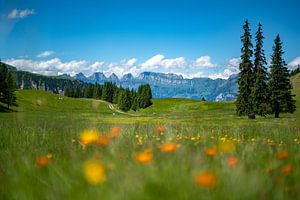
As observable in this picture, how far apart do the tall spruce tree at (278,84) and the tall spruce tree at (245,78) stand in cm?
856

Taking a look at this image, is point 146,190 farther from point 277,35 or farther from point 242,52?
point 277,35

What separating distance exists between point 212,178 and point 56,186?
1.36 metres

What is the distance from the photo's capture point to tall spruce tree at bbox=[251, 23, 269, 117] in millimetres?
53281

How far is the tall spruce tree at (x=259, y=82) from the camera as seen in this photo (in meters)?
53.3

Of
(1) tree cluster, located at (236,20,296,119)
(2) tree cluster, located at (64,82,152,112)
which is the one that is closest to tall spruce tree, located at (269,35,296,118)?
(1) tree cluster, located at (236,20,296,119)

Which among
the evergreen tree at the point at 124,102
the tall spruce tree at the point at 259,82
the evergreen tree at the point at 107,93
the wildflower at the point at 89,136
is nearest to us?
the wildflower at the point at 89,136

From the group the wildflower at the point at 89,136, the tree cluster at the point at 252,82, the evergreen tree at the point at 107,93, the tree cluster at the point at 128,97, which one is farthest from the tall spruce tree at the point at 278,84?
the evergreen tree at the point at 107,93

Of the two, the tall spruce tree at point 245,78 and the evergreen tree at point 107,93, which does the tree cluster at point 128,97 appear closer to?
the evergreen tree at point 107,93

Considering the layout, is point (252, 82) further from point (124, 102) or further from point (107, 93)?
point (107, 93)

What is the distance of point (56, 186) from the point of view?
2.74 m

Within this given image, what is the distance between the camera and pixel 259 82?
53844mm

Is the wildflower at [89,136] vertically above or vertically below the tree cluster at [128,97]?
above

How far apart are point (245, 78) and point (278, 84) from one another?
10.7 meters

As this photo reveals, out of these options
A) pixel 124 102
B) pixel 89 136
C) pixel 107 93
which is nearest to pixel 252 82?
pixel 89 136
